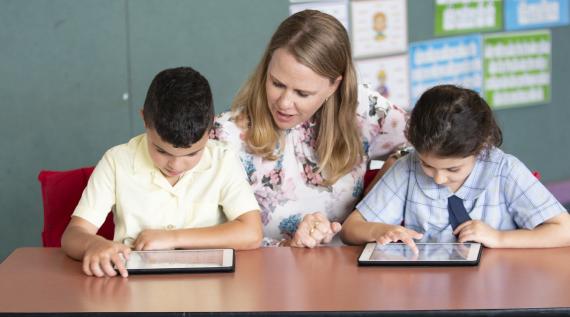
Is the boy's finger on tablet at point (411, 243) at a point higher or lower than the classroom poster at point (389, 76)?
lower

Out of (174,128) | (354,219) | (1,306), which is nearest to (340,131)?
(354,219)

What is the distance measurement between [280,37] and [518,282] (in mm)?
949

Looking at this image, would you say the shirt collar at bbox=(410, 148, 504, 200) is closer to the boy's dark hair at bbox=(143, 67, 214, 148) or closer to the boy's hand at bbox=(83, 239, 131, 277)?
the boy's dark hair at bbox=(143, 67, 214, 148)

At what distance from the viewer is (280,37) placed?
2.38 meters

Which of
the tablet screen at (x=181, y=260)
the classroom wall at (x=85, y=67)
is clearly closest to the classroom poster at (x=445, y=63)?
the classroom wall at (x=85, y=67)

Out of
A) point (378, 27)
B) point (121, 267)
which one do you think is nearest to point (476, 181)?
point (121, 267)

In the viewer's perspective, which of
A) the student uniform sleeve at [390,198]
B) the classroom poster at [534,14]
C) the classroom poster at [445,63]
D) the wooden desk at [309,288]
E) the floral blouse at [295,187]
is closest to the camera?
the wooden desk at [309,288]

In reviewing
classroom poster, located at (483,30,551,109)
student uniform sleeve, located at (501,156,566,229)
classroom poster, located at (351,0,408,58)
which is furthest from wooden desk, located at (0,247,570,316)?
classroom poster, located at (483,30,551,109)

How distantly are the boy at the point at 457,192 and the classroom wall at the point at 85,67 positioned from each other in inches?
62.1

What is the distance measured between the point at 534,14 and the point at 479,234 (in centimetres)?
277

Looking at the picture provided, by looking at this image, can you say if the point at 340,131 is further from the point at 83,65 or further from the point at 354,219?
the point at 83,65

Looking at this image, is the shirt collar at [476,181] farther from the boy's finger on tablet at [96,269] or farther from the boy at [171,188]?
the boy's finger on tablet at [96,269]

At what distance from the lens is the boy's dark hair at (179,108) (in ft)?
6.50

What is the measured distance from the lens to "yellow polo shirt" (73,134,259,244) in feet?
7.00
